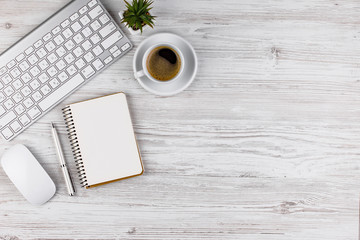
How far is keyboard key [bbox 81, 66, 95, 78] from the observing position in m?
0.72

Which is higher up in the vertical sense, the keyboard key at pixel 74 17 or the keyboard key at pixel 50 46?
the keyboard key at pixel 74 17

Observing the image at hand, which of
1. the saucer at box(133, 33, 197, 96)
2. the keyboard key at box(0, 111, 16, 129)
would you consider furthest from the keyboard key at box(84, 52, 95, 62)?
the keyboard key at box(0, 111, 16, 129)

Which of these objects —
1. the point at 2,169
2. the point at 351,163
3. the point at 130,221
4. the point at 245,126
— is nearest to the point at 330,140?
the point at 351,163

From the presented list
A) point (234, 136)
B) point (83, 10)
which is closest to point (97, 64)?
point (83, 10)

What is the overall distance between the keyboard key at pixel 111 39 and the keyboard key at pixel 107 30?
0.03ft

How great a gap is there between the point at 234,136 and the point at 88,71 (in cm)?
38

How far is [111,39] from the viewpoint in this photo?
0.72 meters

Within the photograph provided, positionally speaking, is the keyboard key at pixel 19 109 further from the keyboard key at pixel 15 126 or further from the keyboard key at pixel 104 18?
the keyboard key at pixel 104 18

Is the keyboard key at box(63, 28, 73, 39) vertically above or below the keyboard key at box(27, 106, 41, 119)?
above

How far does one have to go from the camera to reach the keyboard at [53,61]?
2.33 feet

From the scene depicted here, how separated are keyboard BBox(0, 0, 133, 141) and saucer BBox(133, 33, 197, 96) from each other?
6cm

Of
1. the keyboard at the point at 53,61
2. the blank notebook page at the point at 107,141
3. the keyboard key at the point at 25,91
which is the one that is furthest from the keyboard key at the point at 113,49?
the keyboard key at the point at 25,91

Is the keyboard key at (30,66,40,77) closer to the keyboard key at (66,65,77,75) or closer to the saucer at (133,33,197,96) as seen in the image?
the keyboard key at (66,65,77,75)

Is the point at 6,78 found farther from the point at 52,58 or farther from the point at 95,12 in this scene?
the point at 95,12
